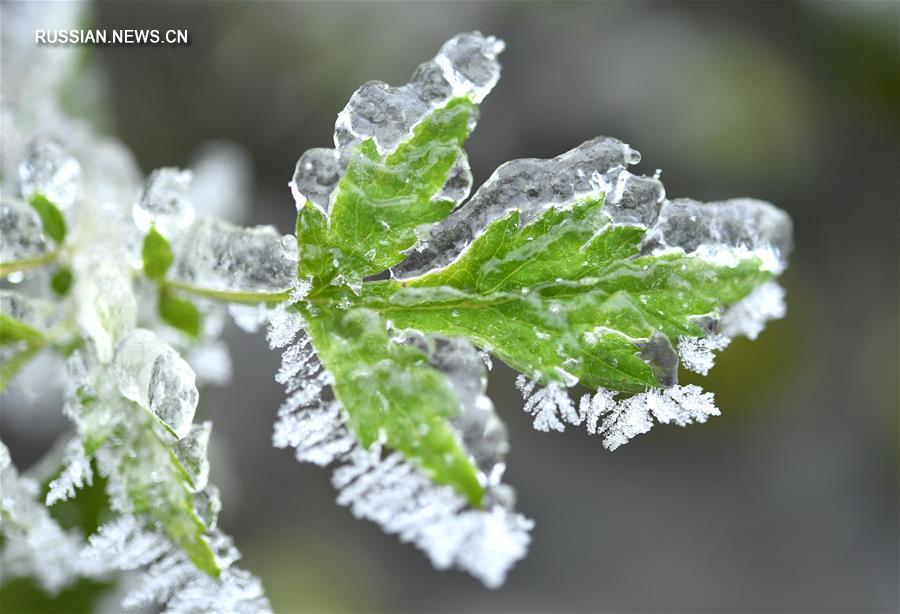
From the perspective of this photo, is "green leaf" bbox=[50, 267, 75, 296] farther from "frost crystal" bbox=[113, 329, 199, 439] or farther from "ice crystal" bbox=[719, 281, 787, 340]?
"ice crystal" bbox=[719, 281, 787, 340]

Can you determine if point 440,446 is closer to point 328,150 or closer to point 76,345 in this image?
point 328,150

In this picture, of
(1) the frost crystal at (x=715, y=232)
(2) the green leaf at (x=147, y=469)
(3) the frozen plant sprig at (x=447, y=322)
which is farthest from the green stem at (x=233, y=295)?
(1) the frost crystal at (x=715, y=232)

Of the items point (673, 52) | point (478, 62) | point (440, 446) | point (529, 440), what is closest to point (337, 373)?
point (440, 446)

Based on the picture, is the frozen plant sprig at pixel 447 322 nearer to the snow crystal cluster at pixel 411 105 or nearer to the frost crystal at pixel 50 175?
the snow crystal cluster at pixel 411 105

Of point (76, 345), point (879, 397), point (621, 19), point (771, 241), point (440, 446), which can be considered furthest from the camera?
point (879, 397)

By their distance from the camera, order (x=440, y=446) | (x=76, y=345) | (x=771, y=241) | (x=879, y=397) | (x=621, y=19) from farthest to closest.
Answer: (x=879, y=397)
(x=621, y=19)
(x=76, y=345)
(x=771, y=241)
(x=440, y=446)

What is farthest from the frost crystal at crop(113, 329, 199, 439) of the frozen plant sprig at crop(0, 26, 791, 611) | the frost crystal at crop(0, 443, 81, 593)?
the frost crystal at crop(0, 443, 81, 593)
